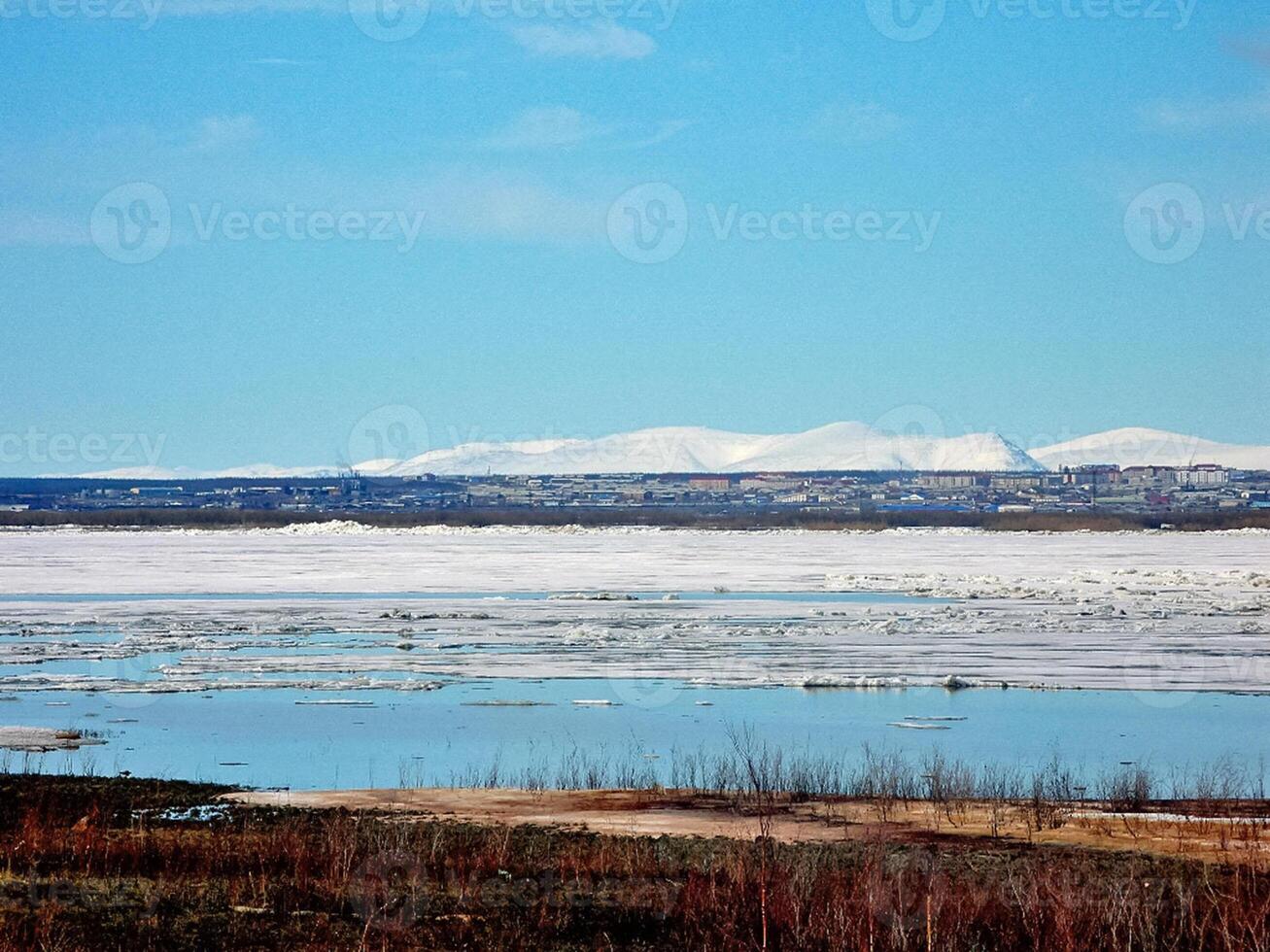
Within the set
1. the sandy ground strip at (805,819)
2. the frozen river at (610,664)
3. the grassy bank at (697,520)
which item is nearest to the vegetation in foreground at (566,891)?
the sandy ground strip at (805,819)

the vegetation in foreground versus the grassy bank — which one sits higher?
the grassy bank

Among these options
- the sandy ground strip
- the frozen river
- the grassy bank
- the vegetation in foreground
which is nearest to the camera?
the vegetation in foreground

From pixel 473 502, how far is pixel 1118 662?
164916 millimetres

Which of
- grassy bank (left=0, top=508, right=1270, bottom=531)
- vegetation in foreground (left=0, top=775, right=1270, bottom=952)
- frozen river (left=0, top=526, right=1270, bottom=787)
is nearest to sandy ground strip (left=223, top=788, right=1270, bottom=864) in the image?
vegetation in foreground (left=0, top=775, right=1270, bottom=952)

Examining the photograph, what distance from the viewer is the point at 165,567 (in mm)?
54031

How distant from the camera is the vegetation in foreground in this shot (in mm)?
9188

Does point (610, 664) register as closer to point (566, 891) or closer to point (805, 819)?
point (805, 819)

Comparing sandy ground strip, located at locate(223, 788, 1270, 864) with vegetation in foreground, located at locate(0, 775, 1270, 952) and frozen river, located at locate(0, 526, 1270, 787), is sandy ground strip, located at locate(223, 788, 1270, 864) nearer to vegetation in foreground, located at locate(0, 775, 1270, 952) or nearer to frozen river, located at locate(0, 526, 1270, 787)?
vegetation in foreground, located at locate(0, 775, 1270, 952)

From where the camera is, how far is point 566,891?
1088 centimetres

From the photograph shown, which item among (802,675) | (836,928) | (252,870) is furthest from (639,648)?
(836,928)

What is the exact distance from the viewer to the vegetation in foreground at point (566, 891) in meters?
9.19

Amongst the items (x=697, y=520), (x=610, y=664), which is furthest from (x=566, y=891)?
(x=697, y=520)

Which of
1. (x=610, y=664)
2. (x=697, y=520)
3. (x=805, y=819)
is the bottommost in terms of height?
(x=805, y=819)

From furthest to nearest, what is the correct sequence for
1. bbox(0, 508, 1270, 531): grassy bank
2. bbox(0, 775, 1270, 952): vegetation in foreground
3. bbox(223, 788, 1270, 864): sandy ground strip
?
bbox(0, 508, 1270, 531): grassy bank → bbox(223, 788, 1270, 864): sandy ground strip → bbox(0, 775, 1270, 952): vegetation in foreground
